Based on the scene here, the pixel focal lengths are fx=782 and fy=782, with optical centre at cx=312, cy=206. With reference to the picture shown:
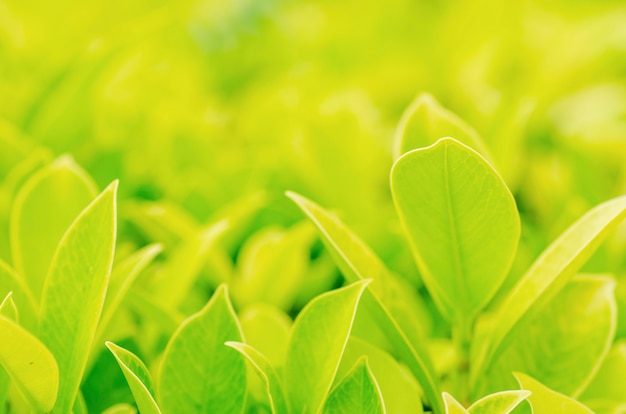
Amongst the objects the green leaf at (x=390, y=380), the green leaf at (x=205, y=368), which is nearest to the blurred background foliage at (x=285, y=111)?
the green leaf at (x=205, y=368)

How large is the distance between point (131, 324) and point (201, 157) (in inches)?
20.5

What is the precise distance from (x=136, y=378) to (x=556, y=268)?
0.39 meters

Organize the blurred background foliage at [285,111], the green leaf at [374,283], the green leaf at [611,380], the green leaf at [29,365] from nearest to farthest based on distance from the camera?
the green leaf at [29,365] < the green leaf at [374,283] < the green leaf at [611,380] < the blurred background foliage at [285,111]

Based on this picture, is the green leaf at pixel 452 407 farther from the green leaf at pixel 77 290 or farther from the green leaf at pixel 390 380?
the green leaf at pixel 77 290

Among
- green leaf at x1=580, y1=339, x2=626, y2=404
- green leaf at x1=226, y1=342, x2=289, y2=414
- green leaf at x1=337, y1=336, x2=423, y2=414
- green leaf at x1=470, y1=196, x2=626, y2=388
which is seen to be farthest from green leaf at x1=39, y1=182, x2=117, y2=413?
green leaf at x1=580, y1=339, x2=626, y2=404

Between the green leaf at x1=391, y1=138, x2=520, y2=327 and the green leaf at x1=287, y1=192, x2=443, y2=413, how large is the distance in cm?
5

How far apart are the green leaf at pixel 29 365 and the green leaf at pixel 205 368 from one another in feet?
0.34

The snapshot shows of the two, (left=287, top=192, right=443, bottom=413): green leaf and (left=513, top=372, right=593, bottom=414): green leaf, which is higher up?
(left=287, top=192, right=443, bottom=413): green leaf

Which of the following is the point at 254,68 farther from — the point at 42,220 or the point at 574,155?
the point at 42,220

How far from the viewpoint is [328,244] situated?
2.41 feet

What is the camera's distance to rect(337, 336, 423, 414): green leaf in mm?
767

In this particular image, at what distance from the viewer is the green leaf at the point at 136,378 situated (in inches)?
25.2

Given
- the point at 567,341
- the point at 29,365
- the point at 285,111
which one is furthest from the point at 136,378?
the point at 285,111

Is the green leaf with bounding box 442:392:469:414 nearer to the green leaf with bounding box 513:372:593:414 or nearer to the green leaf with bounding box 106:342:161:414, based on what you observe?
the green leaf with bounding box 513:372:593:414
